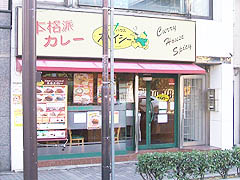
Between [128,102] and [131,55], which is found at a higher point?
[131,55]

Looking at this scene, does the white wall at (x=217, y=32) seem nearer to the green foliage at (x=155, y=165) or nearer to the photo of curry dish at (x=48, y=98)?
the photo of curry dish at (x=48, y=98)

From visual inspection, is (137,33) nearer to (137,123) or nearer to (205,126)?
(137,123)

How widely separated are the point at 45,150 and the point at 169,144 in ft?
13.9

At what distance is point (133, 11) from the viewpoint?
1085 cm

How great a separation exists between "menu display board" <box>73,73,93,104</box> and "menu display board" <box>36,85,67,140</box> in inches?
15.6

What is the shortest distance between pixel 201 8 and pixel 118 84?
4040 millimetres

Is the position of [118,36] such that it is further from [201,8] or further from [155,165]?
[155,165]

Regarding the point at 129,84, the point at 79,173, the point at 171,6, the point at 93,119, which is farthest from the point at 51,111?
the point at 171,6

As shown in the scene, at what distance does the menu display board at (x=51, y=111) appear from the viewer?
9852mm

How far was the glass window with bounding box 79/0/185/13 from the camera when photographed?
34.6 ft

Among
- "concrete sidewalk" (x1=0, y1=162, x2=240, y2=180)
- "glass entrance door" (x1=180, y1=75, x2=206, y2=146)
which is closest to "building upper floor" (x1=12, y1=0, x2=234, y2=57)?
"glass entrance door" (x1=180, y1=75, x2=206, y2=146)

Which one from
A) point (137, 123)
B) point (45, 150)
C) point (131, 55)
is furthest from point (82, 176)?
point (131, 55)

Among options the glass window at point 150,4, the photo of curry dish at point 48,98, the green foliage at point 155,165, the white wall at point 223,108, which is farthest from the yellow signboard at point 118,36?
the green foliage at point 155,165

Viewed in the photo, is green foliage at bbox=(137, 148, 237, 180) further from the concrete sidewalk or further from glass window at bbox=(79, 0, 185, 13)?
glass window at bbox=(79, 0, 185, 13)
